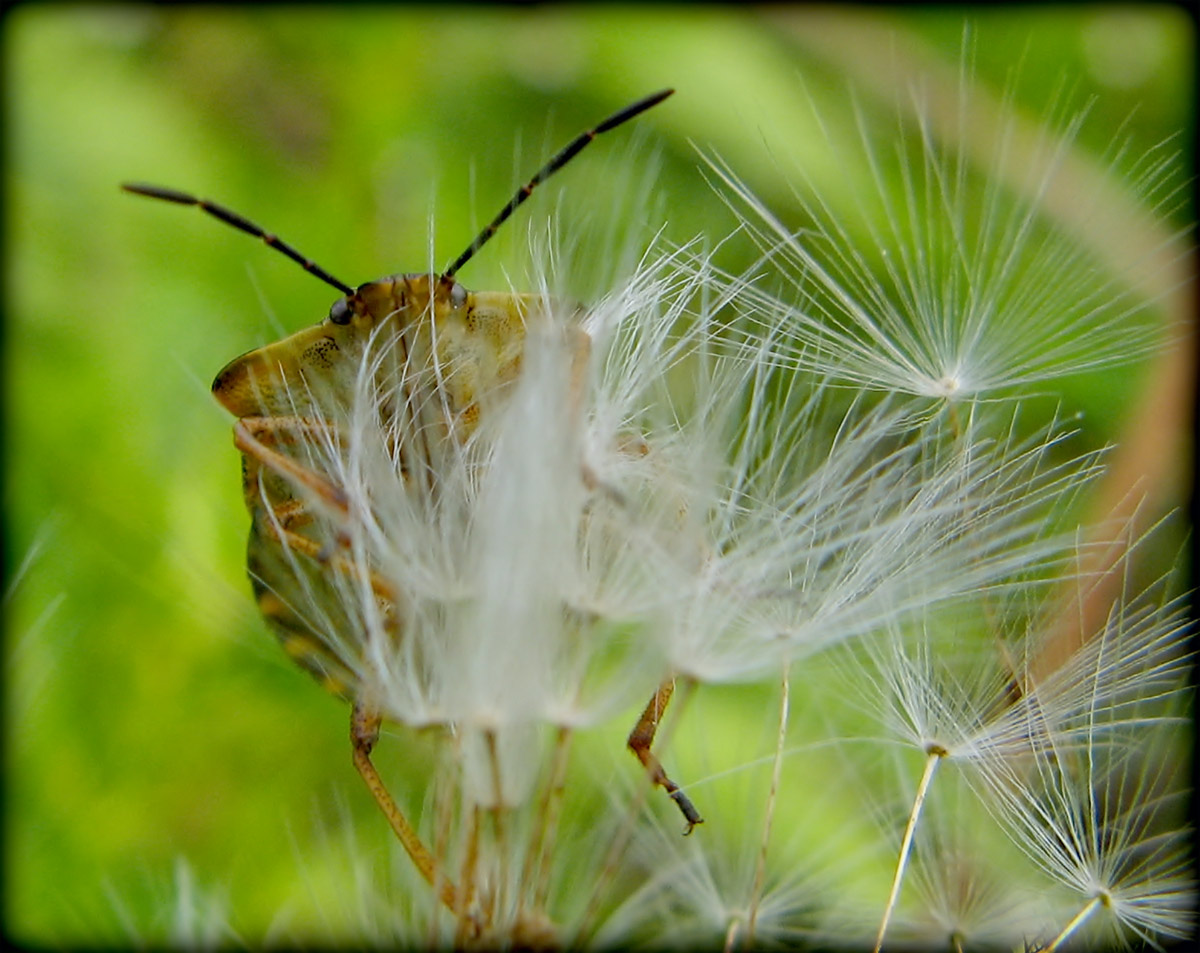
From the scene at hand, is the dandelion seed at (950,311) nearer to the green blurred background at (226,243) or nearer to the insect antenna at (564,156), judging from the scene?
the insect antenna at (564,156)

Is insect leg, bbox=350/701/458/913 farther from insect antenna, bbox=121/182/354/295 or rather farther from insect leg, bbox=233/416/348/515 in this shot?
insect antenna, bbox=121/182/354/295

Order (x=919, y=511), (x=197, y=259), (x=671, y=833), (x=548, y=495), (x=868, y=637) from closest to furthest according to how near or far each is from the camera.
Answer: (x=548, y=495) < (x=919, y=511) < (x=868, y=637) < (x=671, y=833) < (x=197, y=259)

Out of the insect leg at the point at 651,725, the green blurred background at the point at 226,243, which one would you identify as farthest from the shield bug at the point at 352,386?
the green blurred background at the point at 226,243

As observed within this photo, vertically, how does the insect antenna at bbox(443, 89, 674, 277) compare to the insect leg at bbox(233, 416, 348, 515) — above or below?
above

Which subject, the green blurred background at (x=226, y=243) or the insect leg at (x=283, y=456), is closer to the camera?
the insect leg at (x=283, y=456)

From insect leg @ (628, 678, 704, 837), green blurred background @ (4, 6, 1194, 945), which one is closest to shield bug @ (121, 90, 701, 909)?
insect leg @ (628, 678, 704, 837)

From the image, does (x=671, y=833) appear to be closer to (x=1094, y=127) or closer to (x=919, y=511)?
(x=919, y=511)

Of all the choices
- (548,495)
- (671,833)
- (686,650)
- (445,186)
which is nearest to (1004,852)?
A: (671,833)
